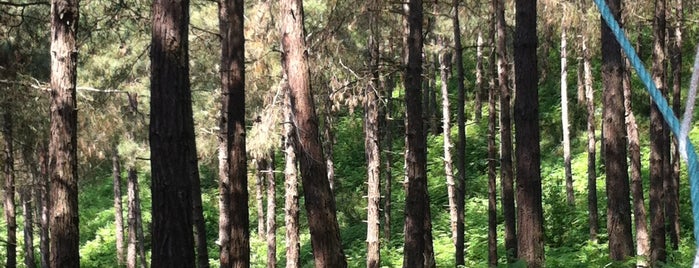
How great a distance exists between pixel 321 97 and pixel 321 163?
312 inches

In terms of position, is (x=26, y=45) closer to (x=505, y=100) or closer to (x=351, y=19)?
(x=351, y=19)

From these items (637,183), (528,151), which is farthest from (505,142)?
(528,151)

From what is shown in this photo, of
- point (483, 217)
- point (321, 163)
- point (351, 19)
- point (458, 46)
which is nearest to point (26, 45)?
point (351, 19)

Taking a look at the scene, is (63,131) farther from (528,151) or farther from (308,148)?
(528,151)

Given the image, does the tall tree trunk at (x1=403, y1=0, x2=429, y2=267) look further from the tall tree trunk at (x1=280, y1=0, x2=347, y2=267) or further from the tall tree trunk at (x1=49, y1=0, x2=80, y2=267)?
the tall tree trunk at (x1=49, y1=0, x2=80, y2=267)

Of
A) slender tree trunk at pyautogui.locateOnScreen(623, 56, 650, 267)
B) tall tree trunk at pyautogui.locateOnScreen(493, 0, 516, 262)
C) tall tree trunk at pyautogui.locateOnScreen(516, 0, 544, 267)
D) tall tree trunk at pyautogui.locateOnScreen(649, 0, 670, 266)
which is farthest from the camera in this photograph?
tall tree trunk at pyautogui.locateOnScreen(493, 0, 516, 262)

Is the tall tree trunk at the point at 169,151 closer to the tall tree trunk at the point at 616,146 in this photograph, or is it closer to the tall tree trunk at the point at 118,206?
the tall tree trunk at the point at 616,146

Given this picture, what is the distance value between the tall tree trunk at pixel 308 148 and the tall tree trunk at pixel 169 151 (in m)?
2.02

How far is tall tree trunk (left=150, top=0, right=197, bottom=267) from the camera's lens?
6129 mm

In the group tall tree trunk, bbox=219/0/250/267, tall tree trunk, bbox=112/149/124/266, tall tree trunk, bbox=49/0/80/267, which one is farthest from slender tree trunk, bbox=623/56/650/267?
tall tree trunk, bbox=112/149/124/266

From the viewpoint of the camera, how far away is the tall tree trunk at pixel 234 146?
388 inches

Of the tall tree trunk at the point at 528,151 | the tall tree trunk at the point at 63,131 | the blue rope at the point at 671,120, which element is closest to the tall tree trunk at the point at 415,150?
the tall tree trunk at the point at 528,151

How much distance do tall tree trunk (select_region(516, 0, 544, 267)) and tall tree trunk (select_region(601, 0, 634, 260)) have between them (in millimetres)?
1222

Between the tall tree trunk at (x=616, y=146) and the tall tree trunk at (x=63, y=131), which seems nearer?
the tall tree trunk at (x=63, y=131)
